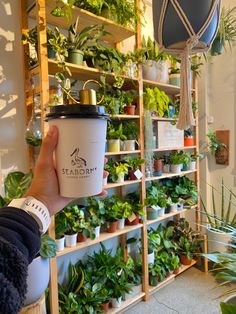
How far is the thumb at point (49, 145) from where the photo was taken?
0.63m

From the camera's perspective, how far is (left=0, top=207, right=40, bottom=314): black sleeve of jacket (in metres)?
0.38

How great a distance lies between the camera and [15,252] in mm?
429

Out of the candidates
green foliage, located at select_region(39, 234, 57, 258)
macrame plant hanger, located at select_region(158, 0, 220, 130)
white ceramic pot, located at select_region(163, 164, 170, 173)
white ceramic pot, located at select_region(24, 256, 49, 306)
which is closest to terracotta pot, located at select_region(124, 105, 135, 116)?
white ceramic pot, located at select_region(163, 164, 170, 173)

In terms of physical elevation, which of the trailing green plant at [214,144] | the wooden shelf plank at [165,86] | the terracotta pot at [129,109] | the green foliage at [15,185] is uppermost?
the wooden shelf plank at [165,86]

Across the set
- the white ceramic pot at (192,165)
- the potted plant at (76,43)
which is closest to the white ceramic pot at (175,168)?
the white ceramic pot at (192,165)

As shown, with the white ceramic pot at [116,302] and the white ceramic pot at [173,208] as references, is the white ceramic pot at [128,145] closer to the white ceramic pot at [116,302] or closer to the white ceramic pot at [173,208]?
the white ceramic pot at [173,208]

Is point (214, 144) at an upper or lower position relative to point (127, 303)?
upper

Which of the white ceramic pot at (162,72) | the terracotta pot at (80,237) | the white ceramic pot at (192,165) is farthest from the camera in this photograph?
the white ceramic pot at (192,165)

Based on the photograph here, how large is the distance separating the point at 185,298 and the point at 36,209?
2.08m

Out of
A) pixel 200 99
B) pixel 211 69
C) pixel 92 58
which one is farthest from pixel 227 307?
pixel 211 69

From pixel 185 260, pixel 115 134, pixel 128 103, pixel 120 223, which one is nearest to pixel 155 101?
pixel 128 103

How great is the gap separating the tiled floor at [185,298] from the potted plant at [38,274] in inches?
42.2

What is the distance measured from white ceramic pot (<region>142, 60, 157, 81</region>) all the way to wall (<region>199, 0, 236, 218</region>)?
0.90m

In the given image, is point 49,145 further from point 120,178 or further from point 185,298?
point 185,298
